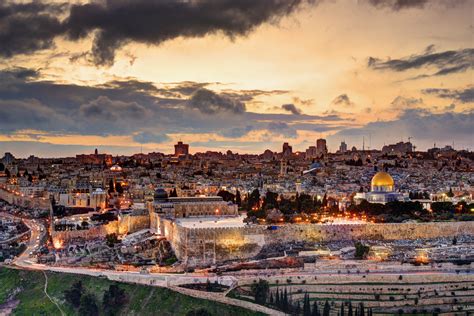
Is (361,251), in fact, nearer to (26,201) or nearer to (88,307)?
(88,307)

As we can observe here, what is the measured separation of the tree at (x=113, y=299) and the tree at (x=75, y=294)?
126 cm


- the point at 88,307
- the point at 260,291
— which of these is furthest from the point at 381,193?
the point at 88,307

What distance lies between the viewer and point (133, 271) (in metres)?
30.6

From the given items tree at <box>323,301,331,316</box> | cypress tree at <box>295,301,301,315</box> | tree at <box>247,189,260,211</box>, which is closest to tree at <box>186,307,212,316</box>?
cypress tree at <box>295,301,301,315</box>

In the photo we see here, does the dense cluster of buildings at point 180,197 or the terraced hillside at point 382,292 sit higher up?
the dense cluster of buildings at point 180,197

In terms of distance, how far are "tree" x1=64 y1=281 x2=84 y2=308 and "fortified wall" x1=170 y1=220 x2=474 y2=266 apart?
4643mm

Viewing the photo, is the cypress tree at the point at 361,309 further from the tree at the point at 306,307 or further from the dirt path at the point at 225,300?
the dirt path at the point at 225,300

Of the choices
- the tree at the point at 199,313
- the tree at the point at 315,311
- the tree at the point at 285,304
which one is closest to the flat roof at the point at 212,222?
the tree at the point at 285,304

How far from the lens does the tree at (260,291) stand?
27.1m

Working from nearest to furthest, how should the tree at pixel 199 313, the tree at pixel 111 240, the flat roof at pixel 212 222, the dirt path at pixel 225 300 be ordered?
the tree at pixel 199 313 < the dirt path at pixel 225 300 < the flat roof at pixel 212 222 < the tree at pixel 111 240

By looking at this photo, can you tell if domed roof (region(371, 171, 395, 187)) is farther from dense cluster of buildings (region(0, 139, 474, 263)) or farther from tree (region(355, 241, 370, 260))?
tree (region(355, 241, 370, 260))

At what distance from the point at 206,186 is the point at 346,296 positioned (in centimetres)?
3374

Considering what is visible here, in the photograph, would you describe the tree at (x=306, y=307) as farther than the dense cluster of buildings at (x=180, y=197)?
No

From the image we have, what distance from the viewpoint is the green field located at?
27.0 metres
